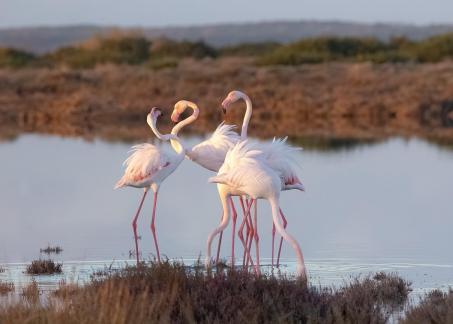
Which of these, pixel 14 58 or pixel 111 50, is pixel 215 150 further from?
pixel 111 50

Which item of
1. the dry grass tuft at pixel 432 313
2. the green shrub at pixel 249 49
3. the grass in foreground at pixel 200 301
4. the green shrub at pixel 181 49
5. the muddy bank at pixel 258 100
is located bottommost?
the dry grass tuft at pixel 432 313

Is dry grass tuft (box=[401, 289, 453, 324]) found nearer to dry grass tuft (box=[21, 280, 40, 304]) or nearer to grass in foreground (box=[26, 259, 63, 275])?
dry grass tuft (box=[21, 280, 40, 304])

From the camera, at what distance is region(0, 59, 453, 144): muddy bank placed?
98.9 ft

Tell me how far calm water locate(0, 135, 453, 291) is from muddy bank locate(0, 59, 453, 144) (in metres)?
5.32

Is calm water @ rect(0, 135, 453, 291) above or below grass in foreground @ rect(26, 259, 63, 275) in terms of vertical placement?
above

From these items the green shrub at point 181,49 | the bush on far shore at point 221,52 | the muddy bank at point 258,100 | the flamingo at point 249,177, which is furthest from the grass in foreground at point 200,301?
the green shrub at point 181,49

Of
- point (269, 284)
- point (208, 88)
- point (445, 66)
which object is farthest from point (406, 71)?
point (269, 284)

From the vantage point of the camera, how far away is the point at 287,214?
1434cm

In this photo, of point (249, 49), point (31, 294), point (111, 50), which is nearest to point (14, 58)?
point (111, 50)

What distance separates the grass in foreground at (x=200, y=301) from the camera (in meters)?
6.45

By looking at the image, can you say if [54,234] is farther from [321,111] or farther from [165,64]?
[165,64]

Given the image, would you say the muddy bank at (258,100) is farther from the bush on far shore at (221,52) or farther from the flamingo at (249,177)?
the flamingo at (249,177)

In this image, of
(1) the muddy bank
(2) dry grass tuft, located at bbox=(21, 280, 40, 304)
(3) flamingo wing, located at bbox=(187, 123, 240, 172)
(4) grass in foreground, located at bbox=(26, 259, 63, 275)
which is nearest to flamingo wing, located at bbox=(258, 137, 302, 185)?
(3) flamingo wing, located at bbox=(187, 123, 240, 172)

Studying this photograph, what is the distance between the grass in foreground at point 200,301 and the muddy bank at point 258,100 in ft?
59.1
